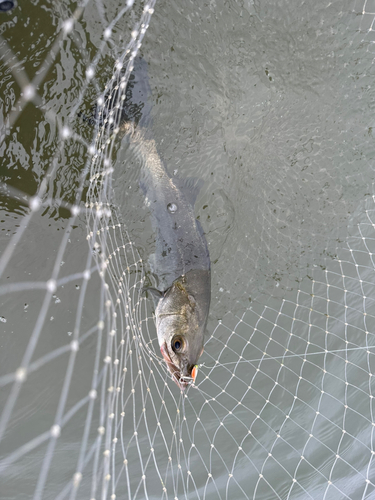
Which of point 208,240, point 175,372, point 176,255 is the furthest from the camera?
point 208,240

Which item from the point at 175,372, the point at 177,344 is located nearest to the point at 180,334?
the point at 177,344

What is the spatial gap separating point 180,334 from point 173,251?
31.6 inches

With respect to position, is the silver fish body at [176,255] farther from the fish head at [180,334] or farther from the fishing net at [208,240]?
the fishing net at [208,240]

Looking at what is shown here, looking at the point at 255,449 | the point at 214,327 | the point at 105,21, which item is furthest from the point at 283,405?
the point at 105,21

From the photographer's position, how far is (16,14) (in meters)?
3.29

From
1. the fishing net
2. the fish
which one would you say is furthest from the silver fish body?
the fishing net

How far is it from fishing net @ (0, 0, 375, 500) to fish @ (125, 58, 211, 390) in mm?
208

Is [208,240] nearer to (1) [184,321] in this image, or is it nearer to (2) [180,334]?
(1) [184,321]

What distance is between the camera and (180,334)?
3.10 meters

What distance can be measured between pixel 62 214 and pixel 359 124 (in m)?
3.69

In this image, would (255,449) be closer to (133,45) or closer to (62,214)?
(62,214)

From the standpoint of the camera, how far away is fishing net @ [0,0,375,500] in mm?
3658

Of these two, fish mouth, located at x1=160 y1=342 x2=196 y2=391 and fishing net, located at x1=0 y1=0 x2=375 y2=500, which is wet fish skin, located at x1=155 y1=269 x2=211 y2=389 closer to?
fish mouth, located at x1=160 y1=342 x2=196 y2=391

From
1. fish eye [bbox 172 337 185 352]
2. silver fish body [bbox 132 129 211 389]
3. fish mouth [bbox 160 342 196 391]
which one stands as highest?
silver fish body [bbox 132 129 211 389]
